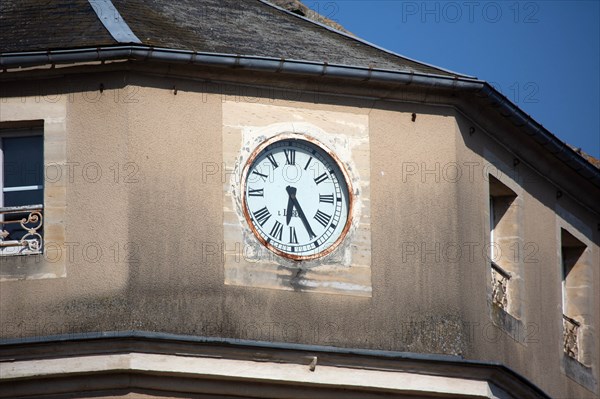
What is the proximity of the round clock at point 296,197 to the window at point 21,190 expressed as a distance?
2.19 meters

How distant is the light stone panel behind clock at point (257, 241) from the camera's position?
2330 centimetres

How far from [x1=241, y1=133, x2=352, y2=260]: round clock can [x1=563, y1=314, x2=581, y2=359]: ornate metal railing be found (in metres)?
4.24

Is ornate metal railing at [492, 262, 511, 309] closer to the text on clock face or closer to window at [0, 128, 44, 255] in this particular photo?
the text on clock face

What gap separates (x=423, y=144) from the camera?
24.5m

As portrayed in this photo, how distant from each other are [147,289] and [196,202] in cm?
113

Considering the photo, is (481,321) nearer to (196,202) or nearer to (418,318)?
(418,318)

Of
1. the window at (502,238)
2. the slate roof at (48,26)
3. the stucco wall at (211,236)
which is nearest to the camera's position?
the stucco wall at (211,236)

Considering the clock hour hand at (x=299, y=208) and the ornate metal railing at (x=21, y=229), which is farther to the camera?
the clock hour hand at (x=299, y=208)

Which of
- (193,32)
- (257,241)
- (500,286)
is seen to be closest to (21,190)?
(257,241)

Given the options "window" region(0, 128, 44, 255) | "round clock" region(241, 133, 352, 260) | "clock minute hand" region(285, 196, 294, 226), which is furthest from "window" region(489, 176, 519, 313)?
"window" region(0, 128, 44, 255)

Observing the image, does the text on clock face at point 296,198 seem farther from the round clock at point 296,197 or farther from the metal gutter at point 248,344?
the metal gutter at point 248,344

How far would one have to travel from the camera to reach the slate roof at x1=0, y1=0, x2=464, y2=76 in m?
23.6

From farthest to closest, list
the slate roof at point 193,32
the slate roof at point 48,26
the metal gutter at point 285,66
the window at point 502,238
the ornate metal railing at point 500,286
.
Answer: the window at point 502,238, the ornate metal railing at point 500,286, the slate roof at point 193,32, the slate roof at point 48,26, the metal gutter at point 285,66

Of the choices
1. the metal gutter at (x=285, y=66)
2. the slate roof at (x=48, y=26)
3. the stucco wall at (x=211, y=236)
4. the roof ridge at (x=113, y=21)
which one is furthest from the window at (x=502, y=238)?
the slate roof at (x=48, y=26)
